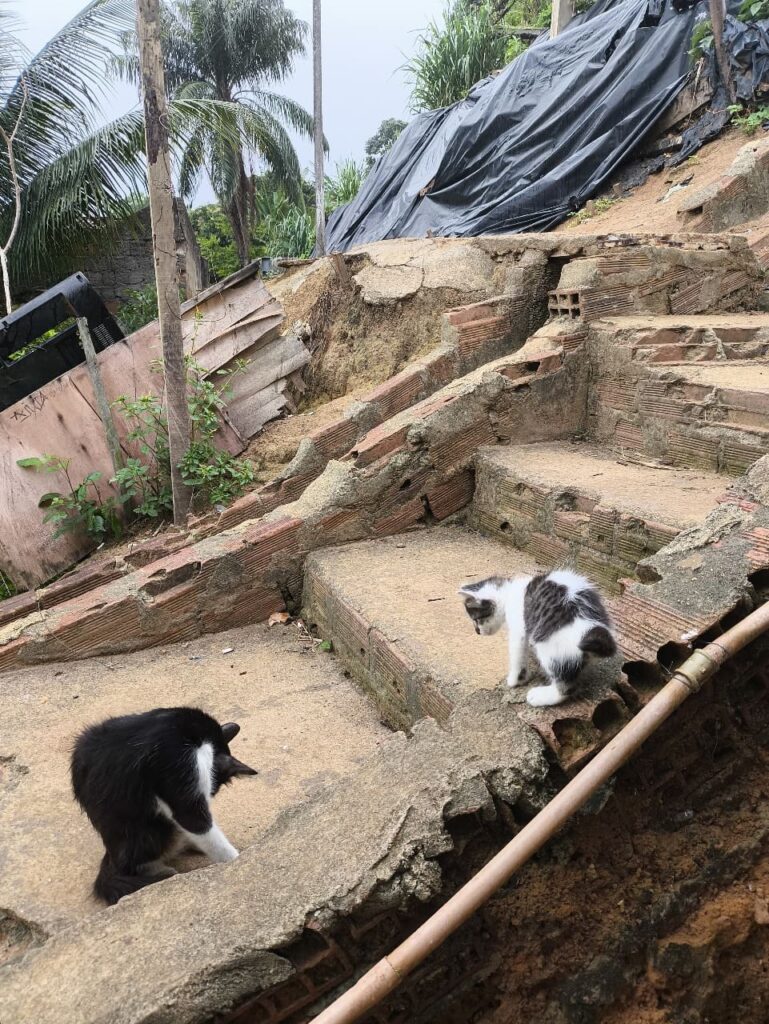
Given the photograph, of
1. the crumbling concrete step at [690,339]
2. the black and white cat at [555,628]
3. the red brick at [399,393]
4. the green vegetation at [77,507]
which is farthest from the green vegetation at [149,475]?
the black and white cat at [555,628]

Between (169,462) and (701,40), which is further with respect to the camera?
(701,40)

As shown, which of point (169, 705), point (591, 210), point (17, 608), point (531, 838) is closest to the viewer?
point (531, 838)

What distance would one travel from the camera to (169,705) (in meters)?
3.90

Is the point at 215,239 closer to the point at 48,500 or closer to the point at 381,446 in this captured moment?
the point at 48,500

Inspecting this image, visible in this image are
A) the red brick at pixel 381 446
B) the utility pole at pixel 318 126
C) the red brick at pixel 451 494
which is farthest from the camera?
the utility pole at pixel 318 126

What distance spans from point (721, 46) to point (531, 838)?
1088 centimetres

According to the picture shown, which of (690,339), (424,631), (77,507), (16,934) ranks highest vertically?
(690,339)

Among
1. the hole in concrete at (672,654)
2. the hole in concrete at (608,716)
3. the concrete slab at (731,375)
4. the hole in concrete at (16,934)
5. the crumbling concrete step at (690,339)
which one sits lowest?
the hole in concrete at (16,934)

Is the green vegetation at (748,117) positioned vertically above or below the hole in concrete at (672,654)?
above

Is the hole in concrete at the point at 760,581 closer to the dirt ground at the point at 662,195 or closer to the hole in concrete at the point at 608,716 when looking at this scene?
the hole in concrete at the point at 608,716

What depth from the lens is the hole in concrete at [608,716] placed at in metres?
2.42

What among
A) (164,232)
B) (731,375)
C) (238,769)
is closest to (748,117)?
(731,375)

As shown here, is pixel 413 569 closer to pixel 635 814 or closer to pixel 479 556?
pixel 479 556

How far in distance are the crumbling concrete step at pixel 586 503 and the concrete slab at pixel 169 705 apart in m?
1.42
